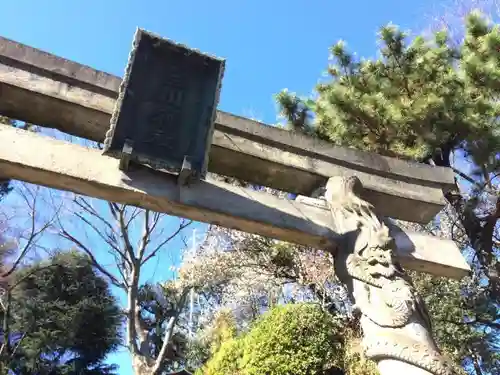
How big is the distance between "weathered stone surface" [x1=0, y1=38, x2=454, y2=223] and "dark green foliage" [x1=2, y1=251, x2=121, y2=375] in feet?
34.4

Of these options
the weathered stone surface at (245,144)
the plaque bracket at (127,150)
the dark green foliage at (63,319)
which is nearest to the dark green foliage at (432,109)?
the weathered stone surface at (245,144)

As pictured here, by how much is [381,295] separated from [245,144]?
1.43 metres

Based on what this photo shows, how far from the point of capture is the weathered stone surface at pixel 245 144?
10.8ft

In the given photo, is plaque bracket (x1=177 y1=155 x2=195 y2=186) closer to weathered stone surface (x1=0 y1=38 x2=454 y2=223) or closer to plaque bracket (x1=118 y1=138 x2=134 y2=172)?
plaque bracket (x1=118 y1=138 x2=134 y2=172)

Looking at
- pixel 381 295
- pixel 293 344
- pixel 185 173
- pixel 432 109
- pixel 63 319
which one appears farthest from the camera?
pixel 63 319

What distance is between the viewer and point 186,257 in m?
13.3

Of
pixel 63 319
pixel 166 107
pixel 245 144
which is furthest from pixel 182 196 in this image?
pixel 63 319

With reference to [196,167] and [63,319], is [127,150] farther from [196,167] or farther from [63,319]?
[63,319]

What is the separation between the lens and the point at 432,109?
24.0 ft

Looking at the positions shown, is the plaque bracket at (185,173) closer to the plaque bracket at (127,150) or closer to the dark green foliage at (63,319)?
the plaque bracket at (127,150)

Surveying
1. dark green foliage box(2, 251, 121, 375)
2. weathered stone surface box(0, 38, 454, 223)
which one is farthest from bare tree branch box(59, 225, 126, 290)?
weathered stone surface box(0, 38, 454, 223)

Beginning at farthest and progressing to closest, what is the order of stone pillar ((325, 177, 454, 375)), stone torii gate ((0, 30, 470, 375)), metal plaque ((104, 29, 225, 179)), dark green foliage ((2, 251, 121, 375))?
dark green foliage ((2, 251, 121, 375)) < metal plaque ((104, 29, 225, 179)) < stone torii gate ((0, 30, 470, 375)) < stone pillar ((325, 177, 454, 375))

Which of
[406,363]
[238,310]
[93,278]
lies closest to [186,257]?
[238,310]

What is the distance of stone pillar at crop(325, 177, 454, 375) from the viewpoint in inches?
103
